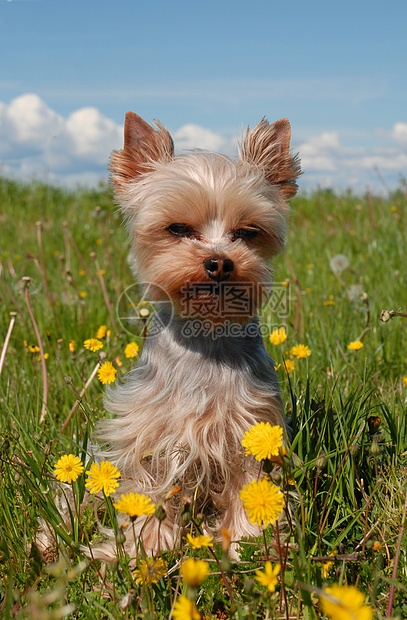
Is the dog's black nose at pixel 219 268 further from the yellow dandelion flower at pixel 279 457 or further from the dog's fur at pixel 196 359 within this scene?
the yellow dandelion flower at pixel 279 457

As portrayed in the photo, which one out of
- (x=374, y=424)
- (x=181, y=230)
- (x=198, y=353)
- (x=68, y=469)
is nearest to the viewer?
(x=68, y=469)

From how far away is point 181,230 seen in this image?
3.12 meters

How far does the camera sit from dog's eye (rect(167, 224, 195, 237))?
122 inches

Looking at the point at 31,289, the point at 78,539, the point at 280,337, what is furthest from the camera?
the point at 31,289

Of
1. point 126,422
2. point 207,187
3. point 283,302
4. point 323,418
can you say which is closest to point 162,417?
point 126,422

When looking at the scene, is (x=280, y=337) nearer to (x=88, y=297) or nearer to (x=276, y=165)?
(x=276, y=165)

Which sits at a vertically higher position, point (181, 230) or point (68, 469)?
point (181, 230)

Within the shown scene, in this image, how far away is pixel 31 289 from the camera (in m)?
6.68

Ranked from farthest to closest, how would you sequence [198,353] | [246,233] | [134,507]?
[246,233] < [198,353] < [134,507]

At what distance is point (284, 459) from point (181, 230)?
60.6 inches

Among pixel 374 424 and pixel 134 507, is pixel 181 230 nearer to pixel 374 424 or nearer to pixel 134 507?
pixel 374 424

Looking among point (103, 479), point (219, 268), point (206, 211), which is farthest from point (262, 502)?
point (206, 211)

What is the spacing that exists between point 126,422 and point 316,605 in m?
1.36

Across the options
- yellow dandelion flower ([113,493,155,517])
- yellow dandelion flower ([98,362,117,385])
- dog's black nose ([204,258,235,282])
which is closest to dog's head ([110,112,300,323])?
dog's black nose ([204,258,235,282])
